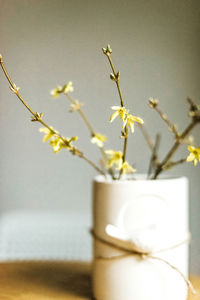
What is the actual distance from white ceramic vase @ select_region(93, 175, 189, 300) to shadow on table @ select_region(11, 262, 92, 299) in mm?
82

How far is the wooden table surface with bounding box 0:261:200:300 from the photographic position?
1.66 feet

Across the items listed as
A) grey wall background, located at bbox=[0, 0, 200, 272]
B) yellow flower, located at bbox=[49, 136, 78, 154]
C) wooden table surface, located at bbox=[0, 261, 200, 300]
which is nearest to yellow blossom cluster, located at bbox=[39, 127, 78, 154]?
yellow flower, located at bbox=[49, 136, 78, 154]

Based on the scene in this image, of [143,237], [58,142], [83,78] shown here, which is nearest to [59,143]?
[58,142]

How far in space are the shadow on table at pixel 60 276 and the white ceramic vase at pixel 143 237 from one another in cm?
8

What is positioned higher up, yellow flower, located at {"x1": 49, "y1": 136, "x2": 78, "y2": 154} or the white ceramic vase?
yellow flower, located at {"x1": 49, "y1": 136, "x2": 78, "y2": 154}

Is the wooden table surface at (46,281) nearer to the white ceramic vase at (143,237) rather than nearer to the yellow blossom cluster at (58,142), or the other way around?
the white ceramic vase at (143,237)

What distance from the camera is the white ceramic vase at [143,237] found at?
44 cm

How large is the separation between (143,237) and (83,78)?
0.46 m

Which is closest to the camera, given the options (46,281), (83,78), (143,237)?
(143,237)

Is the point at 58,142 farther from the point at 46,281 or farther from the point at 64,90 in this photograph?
the point at 46,281

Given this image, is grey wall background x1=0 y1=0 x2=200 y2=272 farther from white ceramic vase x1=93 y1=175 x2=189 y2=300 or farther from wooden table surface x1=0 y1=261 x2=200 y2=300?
white ceramic vase x1=93 y1=175 x2=189 y2=300

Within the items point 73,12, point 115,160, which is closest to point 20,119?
point 73,12

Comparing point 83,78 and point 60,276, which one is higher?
point 83,78

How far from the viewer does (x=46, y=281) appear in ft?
1.82
